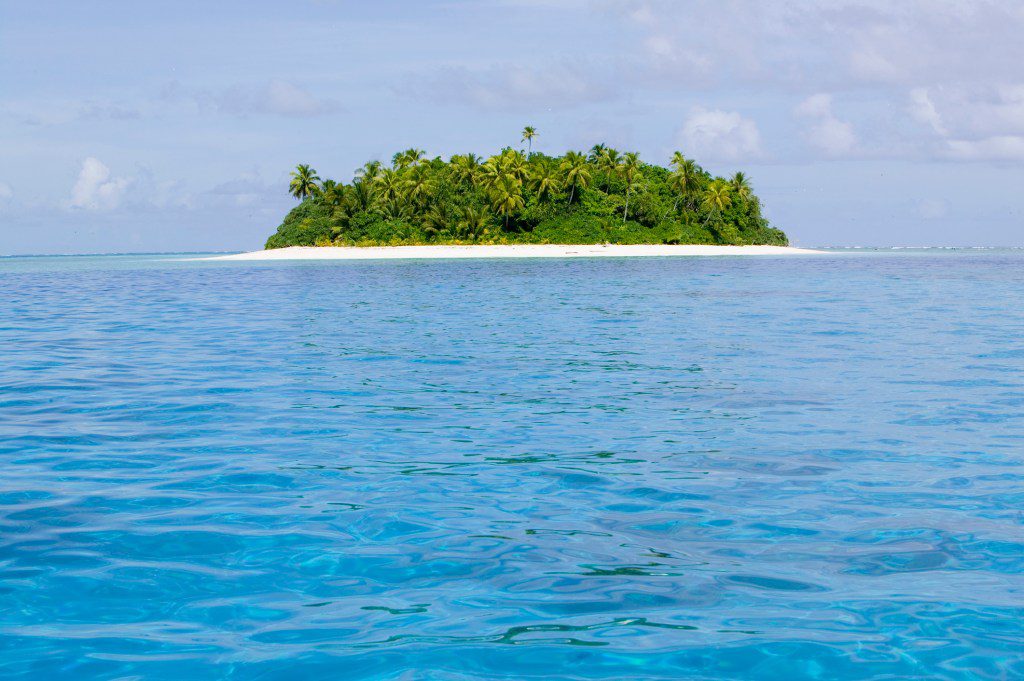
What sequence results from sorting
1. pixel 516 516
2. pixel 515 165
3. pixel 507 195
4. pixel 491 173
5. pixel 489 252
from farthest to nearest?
pixel 515 165, pixel 491 173, pixel 507 195, pixel 489 252, pixel 516 516

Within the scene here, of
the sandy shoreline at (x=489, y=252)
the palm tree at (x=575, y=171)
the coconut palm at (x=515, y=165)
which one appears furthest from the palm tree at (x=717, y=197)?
the coconut palm at (x=515, y=165)

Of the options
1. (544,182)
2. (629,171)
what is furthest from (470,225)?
(629,171)

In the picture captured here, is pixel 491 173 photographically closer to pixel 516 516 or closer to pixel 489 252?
pixel 489 252

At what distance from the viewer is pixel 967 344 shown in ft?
55.9

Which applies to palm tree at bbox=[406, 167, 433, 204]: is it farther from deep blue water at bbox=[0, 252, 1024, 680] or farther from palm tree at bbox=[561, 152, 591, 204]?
deep blue water at bbox=[0, 252, 1024, 680]

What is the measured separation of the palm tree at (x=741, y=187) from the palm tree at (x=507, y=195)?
2898cm

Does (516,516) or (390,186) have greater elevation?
(390,186)

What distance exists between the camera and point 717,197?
99938 mm

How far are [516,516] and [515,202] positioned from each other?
86146 millimetres

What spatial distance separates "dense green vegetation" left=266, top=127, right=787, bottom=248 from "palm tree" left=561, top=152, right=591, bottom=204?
0.13 m

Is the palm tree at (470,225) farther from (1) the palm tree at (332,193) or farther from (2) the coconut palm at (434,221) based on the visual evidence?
(1) the palm tree at (332,193)

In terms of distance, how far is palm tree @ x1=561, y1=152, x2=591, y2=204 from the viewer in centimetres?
9450

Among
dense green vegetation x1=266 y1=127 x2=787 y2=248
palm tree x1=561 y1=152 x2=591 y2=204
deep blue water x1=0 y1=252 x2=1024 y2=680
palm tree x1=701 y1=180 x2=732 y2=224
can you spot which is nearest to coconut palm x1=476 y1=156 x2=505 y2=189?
dense green vegetation x1=266 y1=127 x2=787 y2=248

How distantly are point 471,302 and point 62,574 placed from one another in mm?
23919
